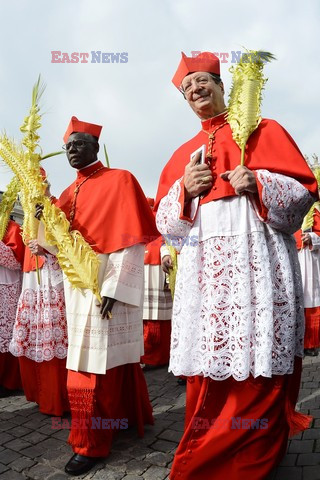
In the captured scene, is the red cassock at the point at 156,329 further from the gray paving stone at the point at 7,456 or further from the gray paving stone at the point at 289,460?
the gray paving stone at the point at 289,460

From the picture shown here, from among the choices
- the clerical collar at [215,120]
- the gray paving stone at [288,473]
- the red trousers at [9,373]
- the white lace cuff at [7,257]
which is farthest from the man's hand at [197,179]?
the red trousers at [9,373]

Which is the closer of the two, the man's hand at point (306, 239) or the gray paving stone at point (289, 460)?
the gray paving stone at point (289, 460)

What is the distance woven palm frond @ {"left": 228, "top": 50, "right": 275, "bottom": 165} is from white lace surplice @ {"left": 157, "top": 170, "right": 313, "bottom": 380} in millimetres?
→ 321

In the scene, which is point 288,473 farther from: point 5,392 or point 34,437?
point 5,392

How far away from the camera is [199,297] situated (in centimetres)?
245

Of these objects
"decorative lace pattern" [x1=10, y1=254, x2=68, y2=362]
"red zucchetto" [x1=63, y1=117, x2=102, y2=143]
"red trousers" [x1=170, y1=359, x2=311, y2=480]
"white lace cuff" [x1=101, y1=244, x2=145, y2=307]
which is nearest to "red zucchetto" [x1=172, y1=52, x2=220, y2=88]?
"red zucchetto" [x1=63, y1=117, x2=102, y2=143]

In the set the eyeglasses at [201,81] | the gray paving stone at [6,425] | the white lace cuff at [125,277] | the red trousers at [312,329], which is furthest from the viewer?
the red trousers at [312,329]

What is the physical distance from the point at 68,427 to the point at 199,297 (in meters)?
2.40

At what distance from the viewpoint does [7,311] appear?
551 centimetres

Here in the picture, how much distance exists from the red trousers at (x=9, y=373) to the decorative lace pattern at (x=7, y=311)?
20 centimetres

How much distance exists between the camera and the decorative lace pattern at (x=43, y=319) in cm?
438

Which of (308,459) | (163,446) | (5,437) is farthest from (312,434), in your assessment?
(5,437)

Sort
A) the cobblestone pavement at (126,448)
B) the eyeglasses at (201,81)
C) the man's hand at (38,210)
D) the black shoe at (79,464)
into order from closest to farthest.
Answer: the eyeglasses at (201,81) → the cobblestone pavement at (126,448) → the black shoe at (79,464) → the man's hand at (38,210)

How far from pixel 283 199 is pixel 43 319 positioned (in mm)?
3161
